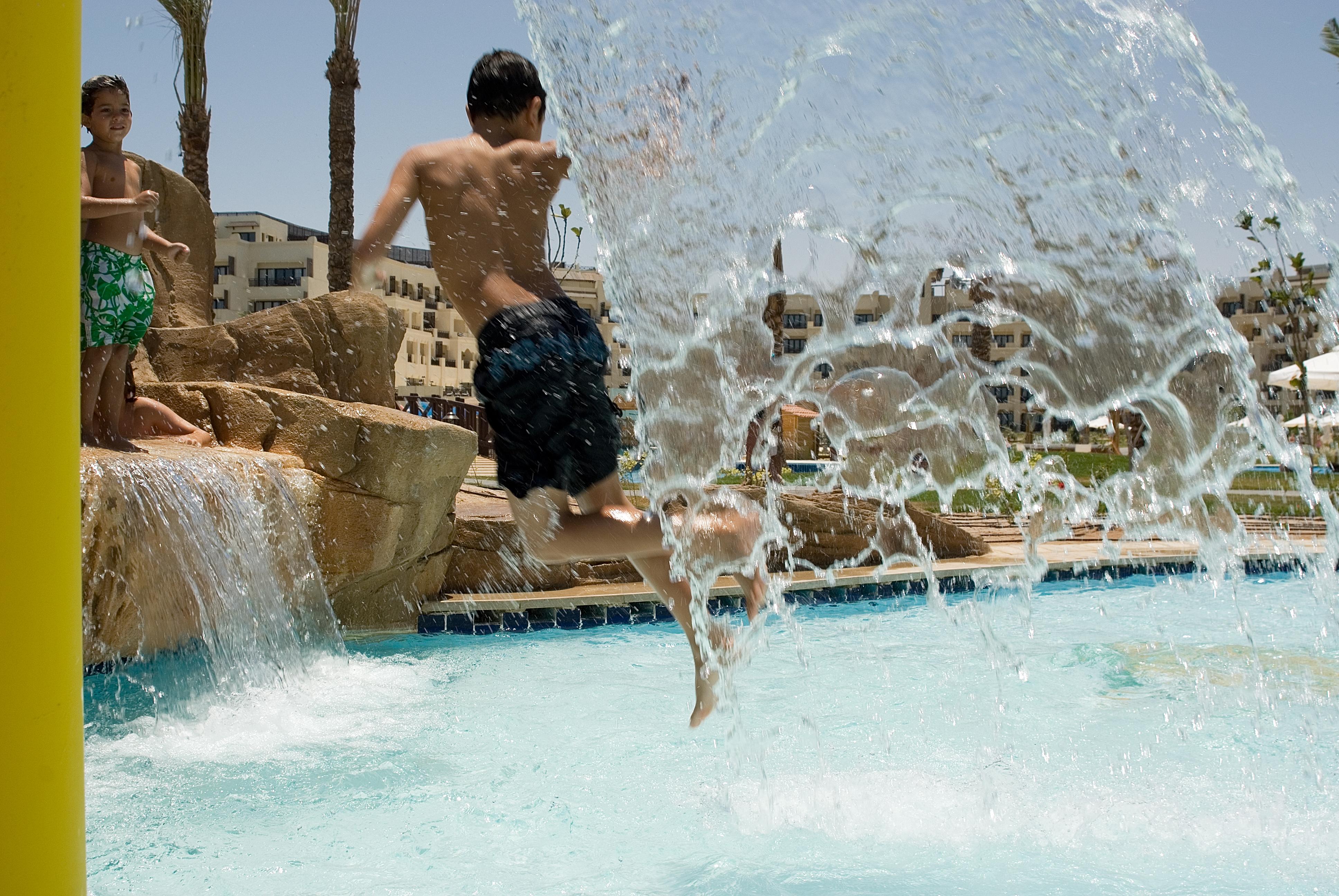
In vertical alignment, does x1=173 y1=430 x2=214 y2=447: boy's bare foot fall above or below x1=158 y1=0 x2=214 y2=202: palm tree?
below

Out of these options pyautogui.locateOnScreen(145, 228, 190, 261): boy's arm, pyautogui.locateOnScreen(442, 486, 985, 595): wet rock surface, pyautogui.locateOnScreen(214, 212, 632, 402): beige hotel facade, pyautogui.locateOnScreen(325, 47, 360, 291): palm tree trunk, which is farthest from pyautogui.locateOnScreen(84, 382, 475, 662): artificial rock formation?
pyautogui.locateOnScreen(214, 212, 632, 402): beige hotel facade

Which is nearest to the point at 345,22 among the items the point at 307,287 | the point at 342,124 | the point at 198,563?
the point at 342,124

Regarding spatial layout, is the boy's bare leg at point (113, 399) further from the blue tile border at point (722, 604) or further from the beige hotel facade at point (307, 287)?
the beige hotel facade at point (307, 287)

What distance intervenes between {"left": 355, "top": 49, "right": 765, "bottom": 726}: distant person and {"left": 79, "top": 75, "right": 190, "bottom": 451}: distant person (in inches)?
120

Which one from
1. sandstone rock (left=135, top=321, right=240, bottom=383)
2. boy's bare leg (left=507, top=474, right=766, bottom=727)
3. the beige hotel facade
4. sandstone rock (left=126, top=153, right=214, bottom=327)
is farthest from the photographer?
the beige hotel facade

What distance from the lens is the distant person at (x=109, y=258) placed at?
18.2 ft

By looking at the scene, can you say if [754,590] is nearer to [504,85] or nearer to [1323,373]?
[504,85]

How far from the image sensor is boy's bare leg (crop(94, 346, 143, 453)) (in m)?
5.52

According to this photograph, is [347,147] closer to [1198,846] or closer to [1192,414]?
[1192,414]

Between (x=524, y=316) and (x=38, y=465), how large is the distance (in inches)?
71.0

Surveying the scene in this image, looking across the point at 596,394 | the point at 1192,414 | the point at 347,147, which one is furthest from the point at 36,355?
the point at 347,147

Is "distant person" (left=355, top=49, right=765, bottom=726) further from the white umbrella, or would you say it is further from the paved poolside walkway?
the white umbrella

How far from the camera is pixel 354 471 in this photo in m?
6.50

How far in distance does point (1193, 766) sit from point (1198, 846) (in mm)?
1010
